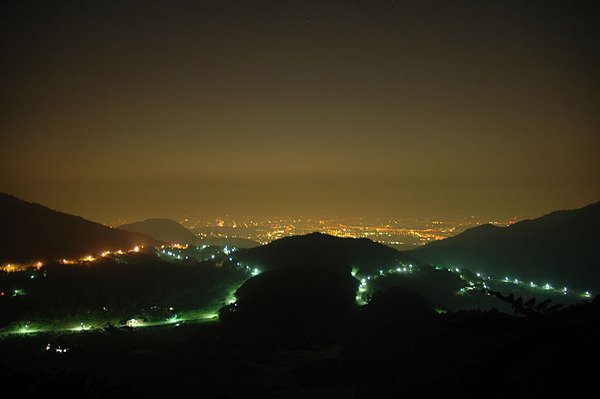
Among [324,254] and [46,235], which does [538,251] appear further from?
[46,235]

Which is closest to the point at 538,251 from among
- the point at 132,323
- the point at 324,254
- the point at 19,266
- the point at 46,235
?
the point at 324,254

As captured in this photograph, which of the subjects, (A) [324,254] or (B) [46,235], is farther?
(B) [46,235]

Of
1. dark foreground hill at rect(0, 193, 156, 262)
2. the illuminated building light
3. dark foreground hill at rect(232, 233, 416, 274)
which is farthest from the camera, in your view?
dark foreground hill at rect(0, 193, 156, 262)

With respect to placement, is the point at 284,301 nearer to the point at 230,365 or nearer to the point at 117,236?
the point at 230,365

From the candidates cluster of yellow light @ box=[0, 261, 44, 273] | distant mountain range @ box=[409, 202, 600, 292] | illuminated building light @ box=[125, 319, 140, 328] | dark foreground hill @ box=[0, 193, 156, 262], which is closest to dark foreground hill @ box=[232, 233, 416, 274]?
illuminated building light @ box=[125, 319, 140, 328]

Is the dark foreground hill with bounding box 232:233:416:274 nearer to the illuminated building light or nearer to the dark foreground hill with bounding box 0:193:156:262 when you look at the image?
the illuminated building light

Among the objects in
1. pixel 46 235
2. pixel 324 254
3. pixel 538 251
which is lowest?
pixel 538 251

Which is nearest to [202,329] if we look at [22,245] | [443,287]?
[443,287]
